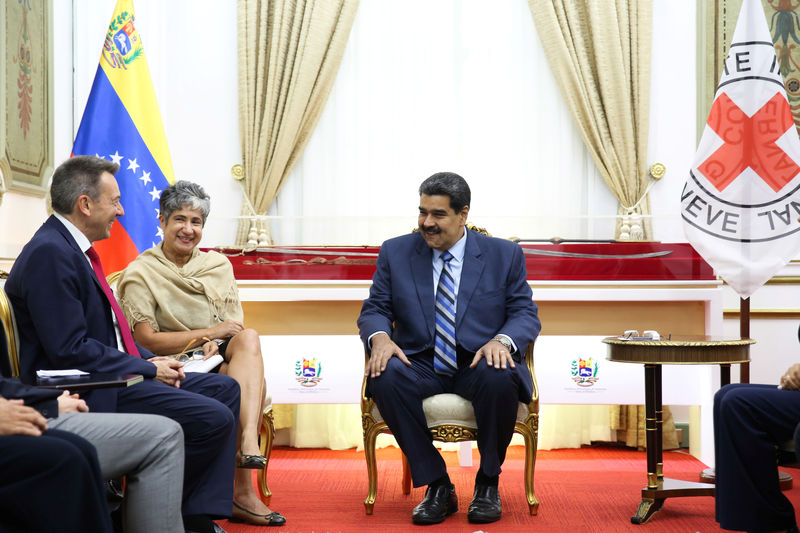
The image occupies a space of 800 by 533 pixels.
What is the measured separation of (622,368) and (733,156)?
125cm

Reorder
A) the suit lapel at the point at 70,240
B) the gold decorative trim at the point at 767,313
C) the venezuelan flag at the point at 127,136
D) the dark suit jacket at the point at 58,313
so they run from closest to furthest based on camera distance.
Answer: the dark suit jacket at the point at 58,313 → the suit lapel at the point at 70,240 → the venezuelan flag at the point at 127,136 → the gold decorative trim at the point at 767,313

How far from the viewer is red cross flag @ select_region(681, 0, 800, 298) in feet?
11.6

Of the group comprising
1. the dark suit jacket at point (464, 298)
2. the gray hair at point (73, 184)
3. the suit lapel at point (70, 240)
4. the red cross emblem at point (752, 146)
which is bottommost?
the dark suit jacket at point (464, 298)

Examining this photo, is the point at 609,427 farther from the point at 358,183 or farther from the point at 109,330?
the point at 109,330

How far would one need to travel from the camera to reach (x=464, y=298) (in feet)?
10.7

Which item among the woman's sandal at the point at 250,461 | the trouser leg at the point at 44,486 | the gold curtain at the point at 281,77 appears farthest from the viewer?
the gold curtain at the point at 281,77

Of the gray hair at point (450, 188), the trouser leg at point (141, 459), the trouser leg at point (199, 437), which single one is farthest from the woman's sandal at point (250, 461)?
the gray hair at point (450, 188)

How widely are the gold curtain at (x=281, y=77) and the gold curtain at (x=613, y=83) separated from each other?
1435mm

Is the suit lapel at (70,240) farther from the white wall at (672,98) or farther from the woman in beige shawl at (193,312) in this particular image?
the white wall at (672,98)

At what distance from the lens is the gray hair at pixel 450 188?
3.24 metres

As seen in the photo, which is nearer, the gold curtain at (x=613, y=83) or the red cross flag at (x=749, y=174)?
the red cross flag at (x=749, y=174)

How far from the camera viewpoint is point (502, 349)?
3020mm

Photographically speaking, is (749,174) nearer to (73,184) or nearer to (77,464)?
(73,184)

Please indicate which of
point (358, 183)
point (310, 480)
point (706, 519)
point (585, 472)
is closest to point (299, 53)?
point (358, 183)
